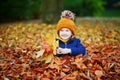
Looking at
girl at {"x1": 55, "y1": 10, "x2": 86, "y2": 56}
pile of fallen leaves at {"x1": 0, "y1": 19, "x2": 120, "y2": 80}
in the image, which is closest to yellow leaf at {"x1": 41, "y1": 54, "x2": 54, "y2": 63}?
pile of fallen leaves at {"x1": 0, "y1": 19, "x2": 120, "y2": 80}

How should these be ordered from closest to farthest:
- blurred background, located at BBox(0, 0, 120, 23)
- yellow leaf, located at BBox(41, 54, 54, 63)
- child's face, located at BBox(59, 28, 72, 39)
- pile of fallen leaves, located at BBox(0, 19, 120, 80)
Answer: pile of fallen leaves, located at BBox(0, 19, 120, 80) < yellow leaf, located at BBox(41, 54, 54, 63) < child's face, located at BBox(59, 28, 72, 39) < blurred background, located at BBox(0, 0, 120, 23)

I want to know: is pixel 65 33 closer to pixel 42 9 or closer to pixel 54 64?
pixel 54 64

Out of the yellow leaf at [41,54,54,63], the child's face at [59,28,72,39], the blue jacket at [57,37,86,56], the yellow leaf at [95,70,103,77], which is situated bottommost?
the yellow leaf at [95,70,103,77]

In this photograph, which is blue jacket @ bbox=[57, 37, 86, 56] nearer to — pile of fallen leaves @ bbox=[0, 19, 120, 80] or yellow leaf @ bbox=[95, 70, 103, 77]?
pile of fallen leaves @ bbox=[0, 19, 120, 80]

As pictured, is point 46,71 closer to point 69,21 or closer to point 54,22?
point 69,21

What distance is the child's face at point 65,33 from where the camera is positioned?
18.8 ft

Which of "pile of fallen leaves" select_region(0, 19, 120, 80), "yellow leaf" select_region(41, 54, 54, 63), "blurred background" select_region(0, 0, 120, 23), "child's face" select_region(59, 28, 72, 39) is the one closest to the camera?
"pile of fallen leaves" select_region(0, 19, 120, 80)

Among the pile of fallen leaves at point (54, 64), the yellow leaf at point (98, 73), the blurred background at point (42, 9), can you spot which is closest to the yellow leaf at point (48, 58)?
the pile of fallen leaves at point (54, 64)

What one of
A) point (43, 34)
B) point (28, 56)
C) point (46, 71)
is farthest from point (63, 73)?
point (43, 34)

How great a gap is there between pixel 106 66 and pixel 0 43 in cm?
281

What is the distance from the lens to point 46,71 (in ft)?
17.5

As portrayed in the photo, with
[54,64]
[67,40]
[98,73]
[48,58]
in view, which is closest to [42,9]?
[67,40]

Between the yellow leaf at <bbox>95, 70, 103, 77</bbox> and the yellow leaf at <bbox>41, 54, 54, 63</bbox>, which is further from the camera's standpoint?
the yellow leaf at <bbox>41, 54, 54, 63</bbox>

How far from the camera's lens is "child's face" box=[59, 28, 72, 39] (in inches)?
226
